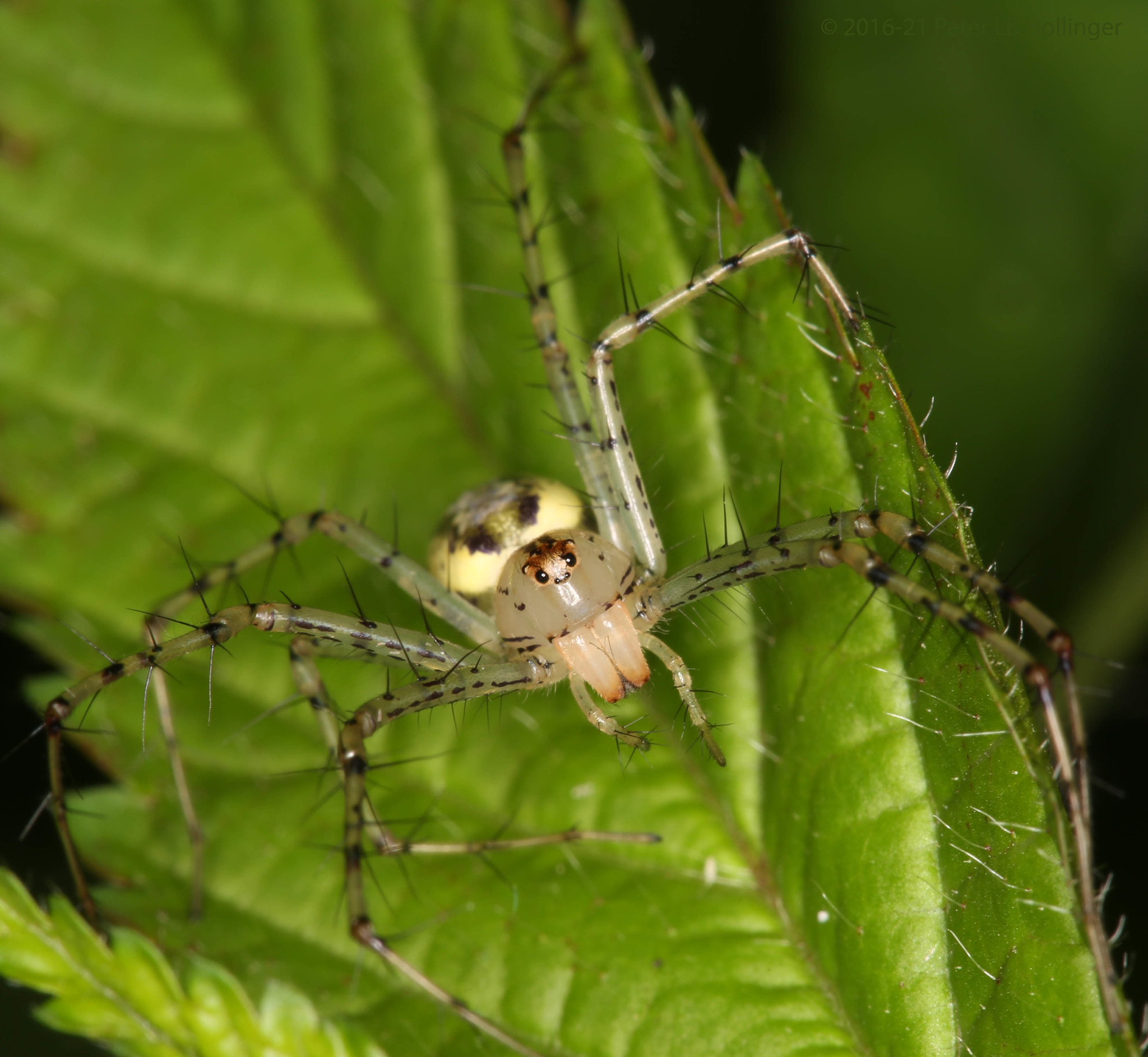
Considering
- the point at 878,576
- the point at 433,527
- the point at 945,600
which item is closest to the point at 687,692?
the point at 878,576

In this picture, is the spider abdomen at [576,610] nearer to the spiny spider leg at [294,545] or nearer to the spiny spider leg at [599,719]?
the spiny spider leg at [599,719]

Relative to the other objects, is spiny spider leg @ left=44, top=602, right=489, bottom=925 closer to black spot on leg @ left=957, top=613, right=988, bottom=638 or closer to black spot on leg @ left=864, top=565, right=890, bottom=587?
black spot on leg @ left=864, top=565, right=890, bottom=587

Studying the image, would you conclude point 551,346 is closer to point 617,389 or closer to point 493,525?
point 617,389

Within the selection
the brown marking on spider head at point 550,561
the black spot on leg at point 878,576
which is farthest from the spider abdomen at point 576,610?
the black spot on leg at point 878,576

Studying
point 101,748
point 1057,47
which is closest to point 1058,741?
point 101,748

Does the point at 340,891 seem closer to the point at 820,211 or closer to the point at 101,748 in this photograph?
the point at 101,748
